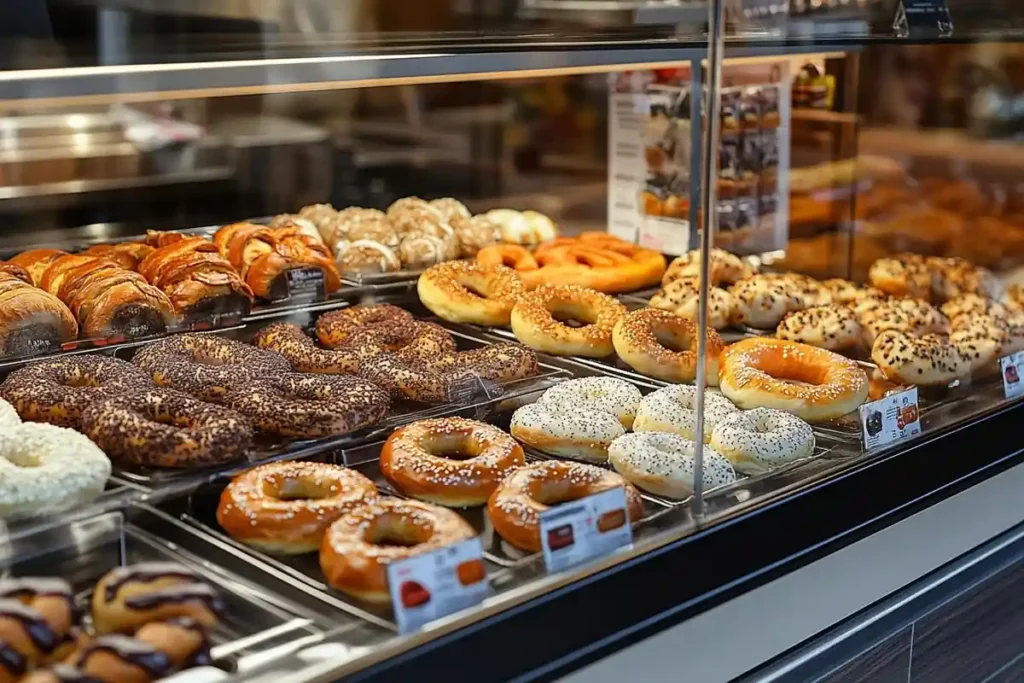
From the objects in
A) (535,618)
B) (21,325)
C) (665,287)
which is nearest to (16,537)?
(535,618)

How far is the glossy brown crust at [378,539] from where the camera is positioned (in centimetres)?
154

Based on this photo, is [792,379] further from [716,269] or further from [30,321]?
[30,321]

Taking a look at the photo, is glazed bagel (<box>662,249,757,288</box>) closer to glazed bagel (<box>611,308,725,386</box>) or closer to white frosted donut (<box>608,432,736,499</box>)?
glazed bagel (<box>611,308,725,386</box>)

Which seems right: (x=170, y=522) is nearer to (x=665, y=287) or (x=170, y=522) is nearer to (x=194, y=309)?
(x=194, y=309)

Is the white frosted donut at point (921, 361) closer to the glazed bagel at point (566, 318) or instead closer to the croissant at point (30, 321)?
the glazed bagel at point (566, 318)

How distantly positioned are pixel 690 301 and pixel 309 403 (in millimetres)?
1145

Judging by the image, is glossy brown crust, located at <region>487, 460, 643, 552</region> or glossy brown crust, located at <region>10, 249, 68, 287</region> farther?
glossy brown crust, located at <region>10, 249, 68, 287</region>

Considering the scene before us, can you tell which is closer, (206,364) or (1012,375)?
(206,364)

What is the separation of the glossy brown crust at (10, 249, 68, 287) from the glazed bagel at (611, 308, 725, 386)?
1218 mm

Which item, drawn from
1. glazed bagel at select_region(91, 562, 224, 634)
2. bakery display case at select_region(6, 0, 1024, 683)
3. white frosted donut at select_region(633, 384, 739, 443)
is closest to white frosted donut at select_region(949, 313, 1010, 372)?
bakery display case at select_region(6, 0, 1024, 683)

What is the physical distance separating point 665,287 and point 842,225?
1300 mm

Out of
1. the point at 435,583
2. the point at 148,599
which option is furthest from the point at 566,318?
the point at 148,599

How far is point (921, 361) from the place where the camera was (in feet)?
8.36

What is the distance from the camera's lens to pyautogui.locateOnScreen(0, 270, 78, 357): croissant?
228 centimetres
